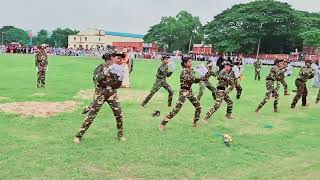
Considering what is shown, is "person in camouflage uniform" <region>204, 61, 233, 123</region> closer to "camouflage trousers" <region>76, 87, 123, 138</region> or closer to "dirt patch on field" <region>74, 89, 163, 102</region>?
"camouflage trousers" <region>76, 87, 123, 138</region>

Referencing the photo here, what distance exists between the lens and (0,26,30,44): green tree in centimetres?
16012

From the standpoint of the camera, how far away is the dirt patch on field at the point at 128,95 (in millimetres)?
19344

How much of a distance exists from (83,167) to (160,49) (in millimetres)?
103546

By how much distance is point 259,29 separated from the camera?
81.0 m

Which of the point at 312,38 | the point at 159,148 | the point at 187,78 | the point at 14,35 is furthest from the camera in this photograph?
the point at 14,35

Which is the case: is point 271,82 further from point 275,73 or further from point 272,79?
point 275,73

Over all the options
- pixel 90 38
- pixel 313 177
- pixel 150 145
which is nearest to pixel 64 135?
pixel 150 145

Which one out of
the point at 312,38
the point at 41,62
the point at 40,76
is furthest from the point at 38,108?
the point at 312,38

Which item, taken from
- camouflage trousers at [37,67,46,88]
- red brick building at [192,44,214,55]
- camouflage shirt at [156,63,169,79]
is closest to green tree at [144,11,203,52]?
red brick building at [192,44,214,55]

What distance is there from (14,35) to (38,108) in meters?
152

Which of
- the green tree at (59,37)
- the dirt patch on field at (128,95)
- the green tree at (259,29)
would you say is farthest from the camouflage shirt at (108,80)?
the green tree at (59,37)

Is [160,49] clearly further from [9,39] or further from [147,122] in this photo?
[147,122]

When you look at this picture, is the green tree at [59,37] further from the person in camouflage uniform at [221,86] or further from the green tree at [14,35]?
the person in camouflage uniform at [221,86]

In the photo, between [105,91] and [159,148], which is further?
[159,148]
